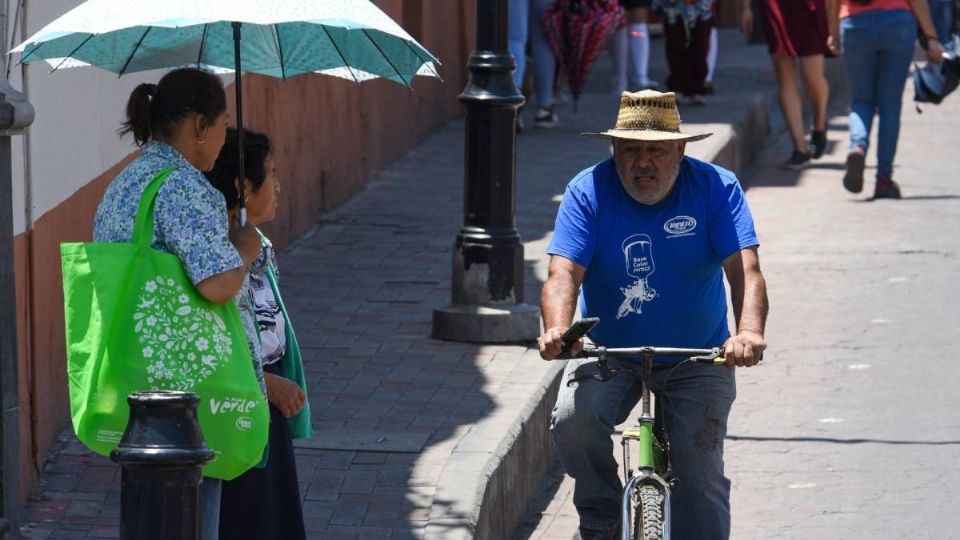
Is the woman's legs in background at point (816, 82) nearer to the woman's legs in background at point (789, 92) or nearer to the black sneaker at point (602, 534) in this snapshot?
the woman's legs in background at point (789, 92)

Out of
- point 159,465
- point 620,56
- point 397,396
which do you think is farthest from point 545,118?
point 159,465

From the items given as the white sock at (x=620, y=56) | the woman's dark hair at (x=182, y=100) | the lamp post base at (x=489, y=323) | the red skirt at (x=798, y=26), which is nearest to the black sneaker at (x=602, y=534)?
the woman's dark hair at (x=182, y=100)

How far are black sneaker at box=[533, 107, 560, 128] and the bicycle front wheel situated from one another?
10.2m

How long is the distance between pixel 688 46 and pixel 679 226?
36.5ft

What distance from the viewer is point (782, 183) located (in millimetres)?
14219

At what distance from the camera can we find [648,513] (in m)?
4.85

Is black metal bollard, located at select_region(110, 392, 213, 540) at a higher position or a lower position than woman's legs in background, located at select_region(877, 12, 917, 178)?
higher

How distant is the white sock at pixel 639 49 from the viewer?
16.1 metres

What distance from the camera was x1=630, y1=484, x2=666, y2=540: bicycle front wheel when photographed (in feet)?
15.8

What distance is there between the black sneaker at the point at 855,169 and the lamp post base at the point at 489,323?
5.09 meters

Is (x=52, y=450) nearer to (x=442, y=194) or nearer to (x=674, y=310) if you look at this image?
(x=674, y=310)

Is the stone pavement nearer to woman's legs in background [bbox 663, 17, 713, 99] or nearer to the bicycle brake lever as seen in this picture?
the bicycle brake lever

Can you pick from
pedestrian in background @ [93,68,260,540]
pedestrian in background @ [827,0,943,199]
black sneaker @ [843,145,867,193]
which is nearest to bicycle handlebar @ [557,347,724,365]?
pedestrian in background @ [93,68,260,540]

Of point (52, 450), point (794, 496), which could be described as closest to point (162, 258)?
point (52, 450)
